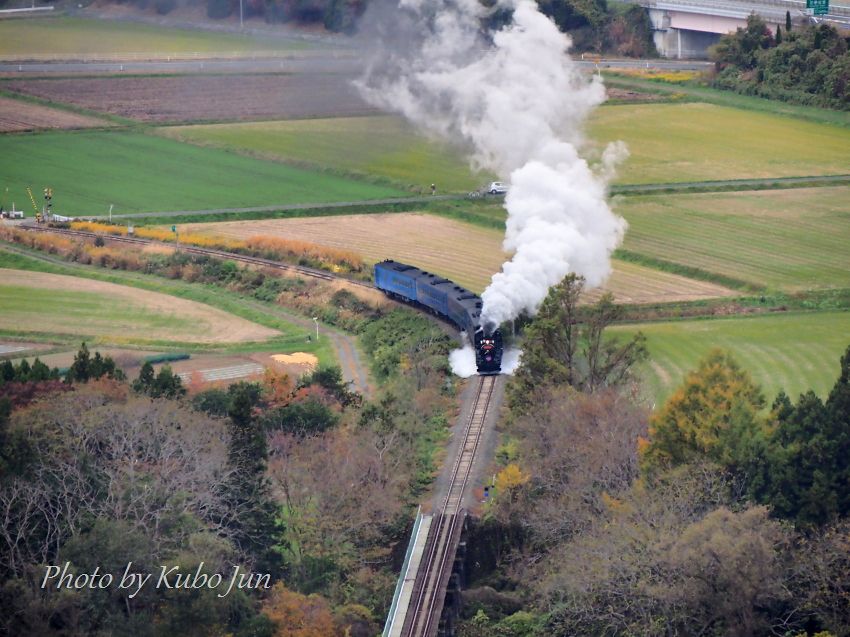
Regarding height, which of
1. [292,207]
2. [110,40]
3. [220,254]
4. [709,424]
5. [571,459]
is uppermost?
[110,40]

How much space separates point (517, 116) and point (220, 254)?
1827cm

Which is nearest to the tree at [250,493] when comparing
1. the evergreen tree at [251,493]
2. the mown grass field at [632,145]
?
the evergreen tree at [251,493]

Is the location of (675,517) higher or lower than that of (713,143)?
lower

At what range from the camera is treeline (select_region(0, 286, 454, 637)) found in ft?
171

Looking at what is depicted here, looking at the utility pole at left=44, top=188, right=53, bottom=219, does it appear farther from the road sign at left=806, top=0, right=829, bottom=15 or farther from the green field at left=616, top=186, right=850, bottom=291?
the road sign at left=806, top=0, right=829, bottom=15

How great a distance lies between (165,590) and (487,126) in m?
49.7

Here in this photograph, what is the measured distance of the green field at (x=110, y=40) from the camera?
5354 inches

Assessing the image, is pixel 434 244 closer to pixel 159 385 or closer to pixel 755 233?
pixel 755 233

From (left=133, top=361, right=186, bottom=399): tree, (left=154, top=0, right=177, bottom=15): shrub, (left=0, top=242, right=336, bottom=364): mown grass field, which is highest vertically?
(left=154, top=0, right=177, bottom=15): shrub

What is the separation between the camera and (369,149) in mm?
113938

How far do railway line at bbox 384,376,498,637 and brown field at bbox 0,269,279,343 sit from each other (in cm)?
2250

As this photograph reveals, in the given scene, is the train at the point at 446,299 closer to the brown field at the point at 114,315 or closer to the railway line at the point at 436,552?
the railway line at the point at 436,552

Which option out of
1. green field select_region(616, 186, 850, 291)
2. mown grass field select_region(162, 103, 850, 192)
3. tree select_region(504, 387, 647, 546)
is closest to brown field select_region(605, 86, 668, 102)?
mown grass field select_region(162, 103, 850, 192)

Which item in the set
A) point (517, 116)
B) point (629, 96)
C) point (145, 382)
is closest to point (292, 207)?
point (517, 116)
